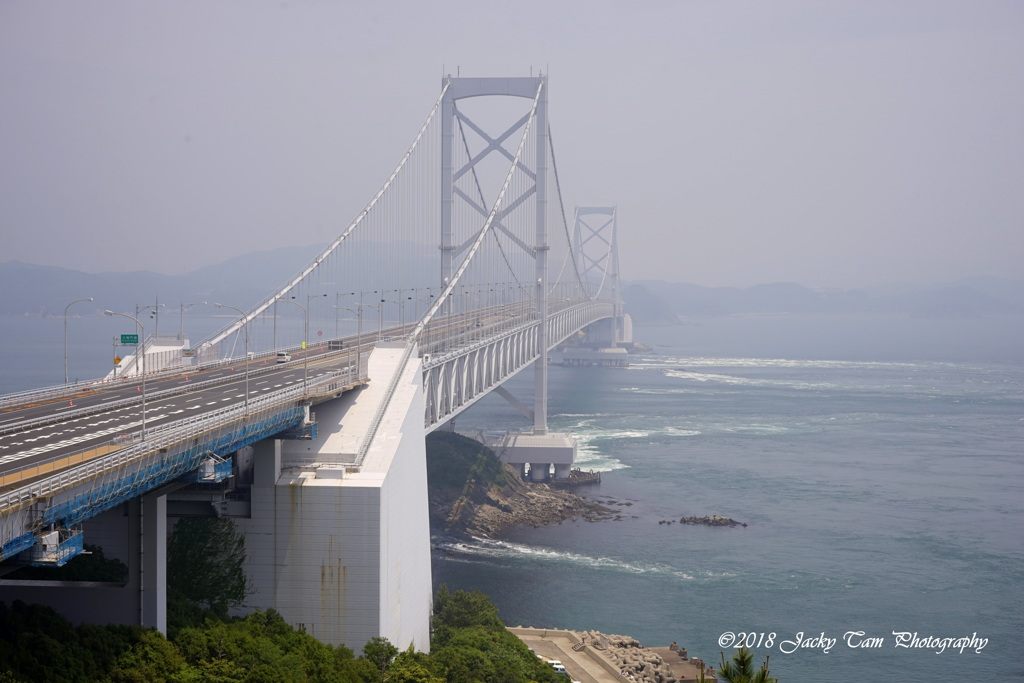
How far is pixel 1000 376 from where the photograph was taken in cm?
10488

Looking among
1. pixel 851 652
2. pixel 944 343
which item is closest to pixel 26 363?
pixel 851 652

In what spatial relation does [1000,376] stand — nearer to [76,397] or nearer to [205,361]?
[205,361]

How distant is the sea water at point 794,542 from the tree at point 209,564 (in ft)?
39.0

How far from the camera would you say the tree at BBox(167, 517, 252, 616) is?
64.9ft

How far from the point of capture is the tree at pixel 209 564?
19781 mm

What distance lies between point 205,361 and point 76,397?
8567 millimetres

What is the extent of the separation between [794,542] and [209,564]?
77.0 ft

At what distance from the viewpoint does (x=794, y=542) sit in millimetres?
37812

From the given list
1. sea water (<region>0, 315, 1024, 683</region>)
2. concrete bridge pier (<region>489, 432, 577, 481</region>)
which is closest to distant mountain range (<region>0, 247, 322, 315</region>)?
sea water (<region>0, 315, 1024, 683</region>)

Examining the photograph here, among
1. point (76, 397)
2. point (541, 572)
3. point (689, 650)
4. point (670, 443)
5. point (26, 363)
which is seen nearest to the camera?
point (76, 397)

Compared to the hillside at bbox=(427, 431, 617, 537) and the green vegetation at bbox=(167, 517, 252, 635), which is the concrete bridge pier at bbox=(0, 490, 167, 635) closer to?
the green vegetation at bbox=(167, 517, 252, 635)

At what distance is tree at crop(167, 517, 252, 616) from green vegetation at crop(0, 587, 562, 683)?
518 millimetres

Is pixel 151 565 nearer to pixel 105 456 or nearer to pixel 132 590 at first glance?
pixel 132 590

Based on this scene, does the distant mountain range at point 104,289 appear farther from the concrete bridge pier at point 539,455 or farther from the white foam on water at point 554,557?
the white foam on water at point 554,557
